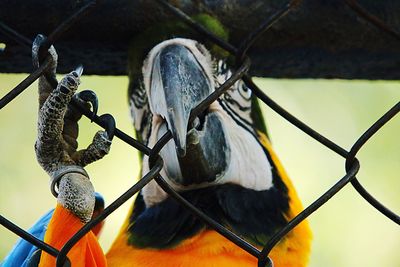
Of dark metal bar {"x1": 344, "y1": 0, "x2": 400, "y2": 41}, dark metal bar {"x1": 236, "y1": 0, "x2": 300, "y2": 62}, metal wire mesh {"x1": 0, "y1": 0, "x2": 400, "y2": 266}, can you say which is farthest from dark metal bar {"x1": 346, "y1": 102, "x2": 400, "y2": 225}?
dark metal bar {"x1": 236, "y1": 0, "x2": 300, "y2": 62}

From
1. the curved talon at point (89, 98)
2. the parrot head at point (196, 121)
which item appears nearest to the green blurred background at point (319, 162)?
the parrot head at point (196, 121)

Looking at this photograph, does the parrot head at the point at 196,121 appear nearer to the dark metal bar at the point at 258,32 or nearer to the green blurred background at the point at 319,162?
the dark metal bar at the point at 258,32

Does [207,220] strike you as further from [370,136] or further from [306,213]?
[370,136]

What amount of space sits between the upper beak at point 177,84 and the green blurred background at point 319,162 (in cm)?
129

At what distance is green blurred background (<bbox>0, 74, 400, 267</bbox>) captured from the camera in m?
3.01

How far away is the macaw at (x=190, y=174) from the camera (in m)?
1.46

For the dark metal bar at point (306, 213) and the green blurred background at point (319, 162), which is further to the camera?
the green blurred background at point (319, 162)

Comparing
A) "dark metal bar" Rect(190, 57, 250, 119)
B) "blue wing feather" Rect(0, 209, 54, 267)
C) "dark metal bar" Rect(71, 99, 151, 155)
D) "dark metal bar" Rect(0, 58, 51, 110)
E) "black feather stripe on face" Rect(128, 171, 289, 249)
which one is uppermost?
"dark metal bar" Rect(0, 58, 51, 110)

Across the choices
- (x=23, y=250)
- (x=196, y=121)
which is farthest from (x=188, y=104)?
(x=23, y=250)

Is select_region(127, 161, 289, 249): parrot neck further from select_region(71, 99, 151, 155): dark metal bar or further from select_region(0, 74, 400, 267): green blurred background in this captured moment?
select_region(0, 74, 400, 267): green blurred background

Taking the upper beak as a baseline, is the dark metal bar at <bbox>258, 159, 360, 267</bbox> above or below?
below

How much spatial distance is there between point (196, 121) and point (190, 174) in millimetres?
120

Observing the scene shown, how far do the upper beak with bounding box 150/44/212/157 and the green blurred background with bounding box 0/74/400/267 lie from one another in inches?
50.7

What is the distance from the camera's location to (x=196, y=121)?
1673 mm
